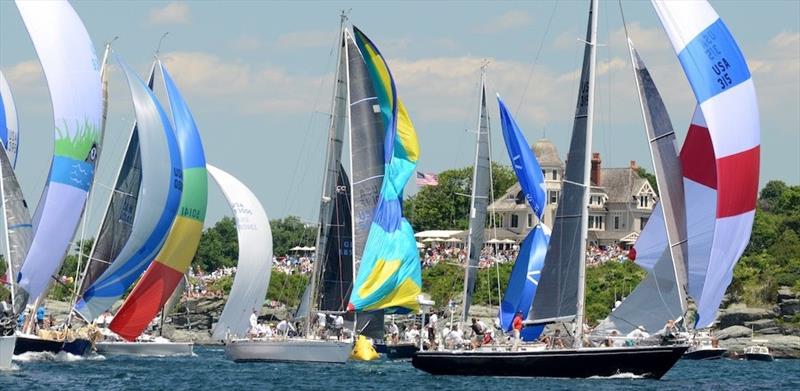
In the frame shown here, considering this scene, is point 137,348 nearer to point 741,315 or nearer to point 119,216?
point 119,216

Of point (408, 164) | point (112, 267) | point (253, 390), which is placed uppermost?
point (408, 164)

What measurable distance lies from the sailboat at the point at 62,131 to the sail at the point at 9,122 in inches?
281

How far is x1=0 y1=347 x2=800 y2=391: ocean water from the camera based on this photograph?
143 feet

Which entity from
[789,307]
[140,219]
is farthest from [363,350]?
[789,307]

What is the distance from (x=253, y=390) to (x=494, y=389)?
6243 mm

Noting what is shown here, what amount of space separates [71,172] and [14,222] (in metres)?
2.97

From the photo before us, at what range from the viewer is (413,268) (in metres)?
55.4

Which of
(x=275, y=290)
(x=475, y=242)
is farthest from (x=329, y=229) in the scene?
(x=275, y=290)

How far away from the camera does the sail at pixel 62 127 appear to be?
47.4 metres

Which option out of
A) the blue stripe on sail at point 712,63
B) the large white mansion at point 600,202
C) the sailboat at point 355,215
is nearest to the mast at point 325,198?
the sailboat at point 355,215

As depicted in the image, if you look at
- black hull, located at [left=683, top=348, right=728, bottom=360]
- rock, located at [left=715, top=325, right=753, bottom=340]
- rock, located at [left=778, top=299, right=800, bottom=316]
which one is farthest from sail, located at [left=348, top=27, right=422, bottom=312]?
rock, located at [left=778, top=299, right=800, bottom=316]

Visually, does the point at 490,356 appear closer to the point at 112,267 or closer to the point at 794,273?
the point at 112,267

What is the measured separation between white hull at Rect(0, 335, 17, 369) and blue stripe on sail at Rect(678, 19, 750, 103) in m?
19.2

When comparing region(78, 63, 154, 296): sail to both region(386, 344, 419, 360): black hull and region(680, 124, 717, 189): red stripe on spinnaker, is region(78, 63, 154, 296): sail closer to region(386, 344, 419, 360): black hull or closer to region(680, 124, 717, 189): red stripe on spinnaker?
region(386, 344, 419, 360): black hull
